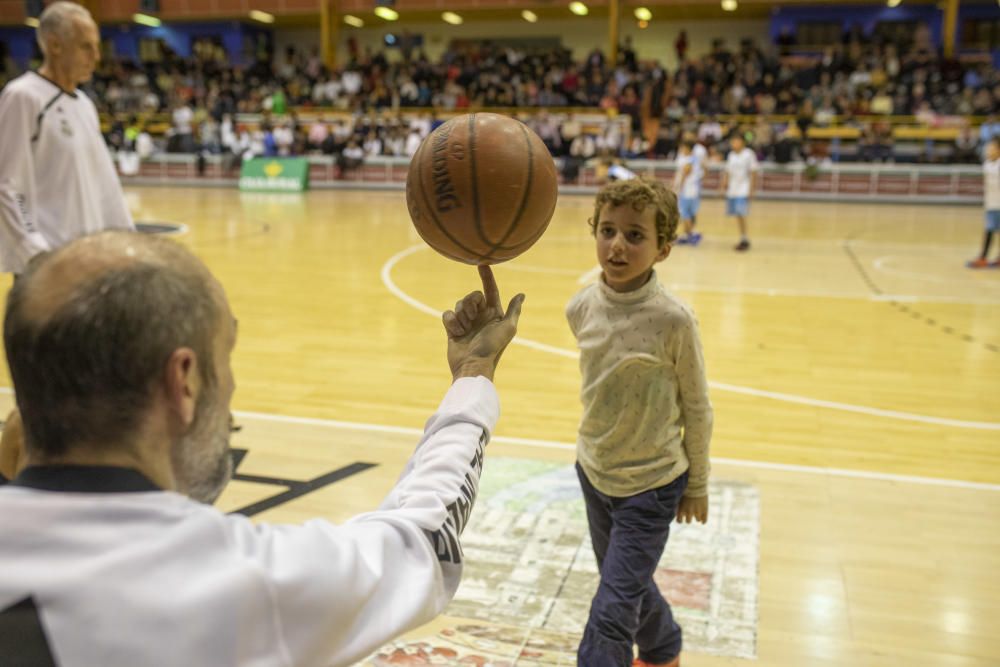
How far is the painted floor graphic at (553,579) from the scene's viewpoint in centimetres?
267

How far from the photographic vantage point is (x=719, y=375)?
19.0 feet

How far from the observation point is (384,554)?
113 cm

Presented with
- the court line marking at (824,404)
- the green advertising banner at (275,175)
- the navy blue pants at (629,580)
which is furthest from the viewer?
the green advertising banner at (275,175)

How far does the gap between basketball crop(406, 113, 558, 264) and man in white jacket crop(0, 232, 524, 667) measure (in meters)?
0.85

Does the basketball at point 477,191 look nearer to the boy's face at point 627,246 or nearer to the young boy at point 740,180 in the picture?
the boy's face at point 627,246

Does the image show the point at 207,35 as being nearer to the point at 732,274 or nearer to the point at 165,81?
the point at 165,81

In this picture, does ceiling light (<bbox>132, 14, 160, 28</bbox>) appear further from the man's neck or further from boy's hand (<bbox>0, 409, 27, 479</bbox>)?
the man's neck

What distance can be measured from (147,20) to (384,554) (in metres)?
30.6

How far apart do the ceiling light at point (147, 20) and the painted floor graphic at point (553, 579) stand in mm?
27324

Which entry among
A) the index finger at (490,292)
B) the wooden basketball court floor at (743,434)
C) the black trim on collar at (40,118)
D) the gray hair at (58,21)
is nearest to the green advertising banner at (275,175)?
the wooden basketball court floor at (743,434)

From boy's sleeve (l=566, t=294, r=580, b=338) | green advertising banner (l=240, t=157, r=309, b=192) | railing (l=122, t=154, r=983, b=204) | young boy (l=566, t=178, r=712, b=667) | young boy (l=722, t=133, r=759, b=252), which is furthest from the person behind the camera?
green advertising banner (l=240, t=157, r=309, b=192)

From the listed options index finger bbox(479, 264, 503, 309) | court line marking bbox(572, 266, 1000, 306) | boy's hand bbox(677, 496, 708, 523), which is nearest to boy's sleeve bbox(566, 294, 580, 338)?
boy's hand bbox(677, 496, 708, 523)

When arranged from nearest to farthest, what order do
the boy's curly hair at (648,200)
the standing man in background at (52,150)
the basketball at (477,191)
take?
the basketball at (477,191) < the boy's curly hair at (648,200) < the standing man in background at (52,150)

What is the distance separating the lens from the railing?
1733cm
